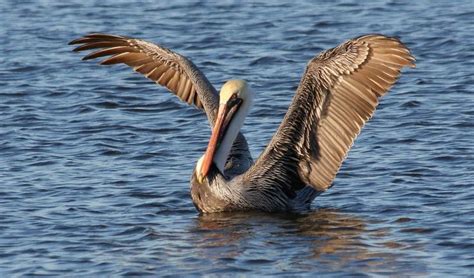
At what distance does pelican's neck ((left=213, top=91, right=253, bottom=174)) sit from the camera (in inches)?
355

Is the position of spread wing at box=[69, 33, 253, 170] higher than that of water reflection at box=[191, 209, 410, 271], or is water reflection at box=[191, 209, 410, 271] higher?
spread wing at box=[69, 33, 253, 170]

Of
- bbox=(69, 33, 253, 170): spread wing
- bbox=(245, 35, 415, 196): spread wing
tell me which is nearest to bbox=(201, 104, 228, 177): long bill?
bbox=(245, 35, 415, 196): spread wing

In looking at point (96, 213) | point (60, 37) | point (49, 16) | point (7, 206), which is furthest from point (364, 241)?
point (49, 16)

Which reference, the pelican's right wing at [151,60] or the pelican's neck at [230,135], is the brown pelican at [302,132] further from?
the pelican's right wing at [151,60]

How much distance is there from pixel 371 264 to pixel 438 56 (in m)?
6.80

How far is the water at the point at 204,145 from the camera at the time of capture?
8.03 metres

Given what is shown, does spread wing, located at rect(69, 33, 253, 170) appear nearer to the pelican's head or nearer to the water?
the water

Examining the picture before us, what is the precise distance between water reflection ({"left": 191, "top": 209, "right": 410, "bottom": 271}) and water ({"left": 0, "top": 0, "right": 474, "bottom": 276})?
0.02 m

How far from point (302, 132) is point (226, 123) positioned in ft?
1.83

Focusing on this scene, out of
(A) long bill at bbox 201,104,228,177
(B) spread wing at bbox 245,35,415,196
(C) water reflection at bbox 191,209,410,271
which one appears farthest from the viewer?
(A) long bill at bbox 201,104,228,177

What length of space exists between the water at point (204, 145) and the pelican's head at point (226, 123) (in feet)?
1.36

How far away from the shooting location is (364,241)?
8.26m

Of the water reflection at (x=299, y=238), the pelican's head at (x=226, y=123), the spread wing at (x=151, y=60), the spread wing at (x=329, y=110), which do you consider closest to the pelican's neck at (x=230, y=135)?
the pelican's head at (x=226, y=123)

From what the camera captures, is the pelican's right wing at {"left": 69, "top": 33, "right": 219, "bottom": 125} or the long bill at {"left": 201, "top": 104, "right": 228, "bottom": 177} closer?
the long bill at {"left": 201, "top": 104, "right": 228, "bottom": 177}
